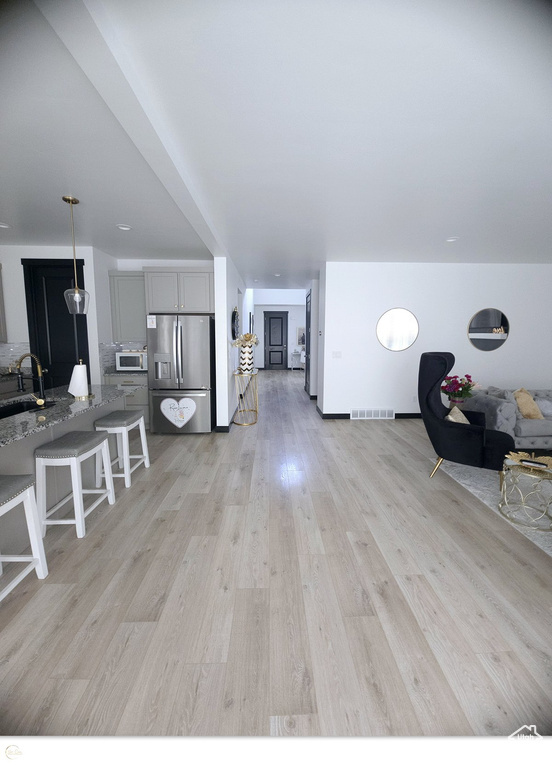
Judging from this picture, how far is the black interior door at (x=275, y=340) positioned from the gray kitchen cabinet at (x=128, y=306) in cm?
774

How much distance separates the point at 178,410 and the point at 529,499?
425 cm

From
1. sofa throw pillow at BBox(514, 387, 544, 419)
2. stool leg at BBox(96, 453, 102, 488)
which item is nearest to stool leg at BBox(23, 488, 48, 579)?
stool leg at BBox(96, 453, 102, 488)

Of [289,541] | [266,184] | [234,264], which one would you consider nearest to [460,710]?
[289,541]

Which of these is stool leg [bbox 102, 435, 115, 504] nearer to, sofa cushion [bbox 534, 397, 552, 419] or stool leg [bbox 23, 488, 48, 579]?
stool leg [bbox 23, 488, 48, 579]

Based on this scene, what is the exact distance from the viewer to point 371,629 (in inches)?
63.0

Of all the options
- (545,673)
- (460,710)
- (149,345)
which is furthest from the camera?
(149,345)

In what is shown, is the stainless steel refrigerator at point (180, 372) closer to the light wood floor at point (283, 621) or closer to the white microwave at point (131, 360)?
the white microwave at point (131, 360)

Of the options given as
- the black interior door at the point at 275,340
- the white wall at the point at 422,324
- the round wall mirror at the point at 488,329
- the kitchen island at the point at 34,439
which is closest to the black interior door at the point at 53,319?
the kitchen island at the point at 34,439

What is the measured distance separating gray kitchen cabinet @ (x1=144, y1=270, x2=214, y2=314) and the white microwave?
734mm

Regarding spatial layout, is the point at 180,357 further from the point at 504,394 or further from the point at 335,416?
the point at 504,394

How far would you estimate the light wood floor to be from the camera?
4.07ft

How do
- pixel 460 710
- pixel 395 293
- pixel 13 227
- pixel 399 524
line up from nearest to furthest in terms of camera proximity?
pixel 460 710 < pixel 399 524 < pixel 13 227 < pixel 395 293

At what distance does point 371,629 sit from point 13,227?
5333mm

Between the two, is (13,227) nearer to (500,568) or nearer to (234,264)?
(234,264)
